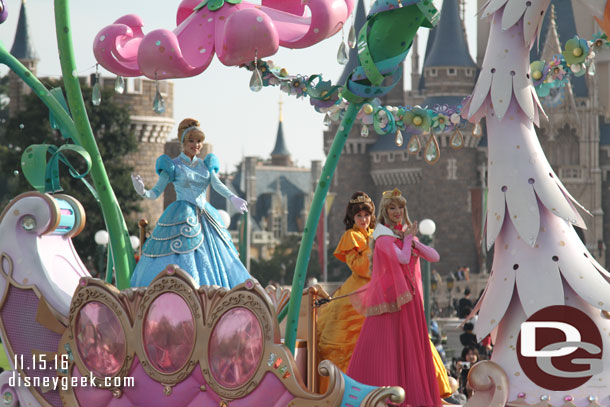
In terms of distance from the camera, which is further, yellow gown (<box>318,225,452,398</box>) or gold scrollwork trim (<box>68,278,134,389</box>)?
yellow gown (<box>318,225,452,398</box>)

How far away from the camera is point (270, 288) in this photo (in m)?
6.56

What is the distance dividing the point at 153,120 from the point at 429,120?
2812 centimetres

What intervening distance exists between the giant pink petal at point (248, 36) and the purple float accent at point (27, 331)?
1617 millimetres

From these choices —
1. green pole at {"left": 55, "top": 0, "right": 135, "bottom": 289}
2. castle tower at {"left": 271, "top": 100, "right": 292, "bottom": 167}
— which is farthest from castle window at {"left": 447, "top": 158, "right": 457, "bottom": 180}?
green pole at {"left": 55, "top": 0, "right": 135, "bottom": 289}

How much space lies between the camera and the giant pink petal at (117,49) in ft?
21.3

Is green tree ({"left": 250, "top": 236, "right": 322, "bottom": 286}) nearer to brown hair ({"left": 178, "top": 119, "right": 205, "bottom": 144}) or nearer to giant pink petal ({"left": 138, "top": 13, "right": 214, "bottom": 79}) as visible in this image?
brown hair ({"left": 178, "top": 119, "right": 205, "bottom": 144})

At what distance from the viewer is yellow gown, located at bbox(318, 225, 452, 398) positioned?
6.09m

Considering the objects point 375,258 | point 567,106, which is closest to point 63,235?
point 375,258

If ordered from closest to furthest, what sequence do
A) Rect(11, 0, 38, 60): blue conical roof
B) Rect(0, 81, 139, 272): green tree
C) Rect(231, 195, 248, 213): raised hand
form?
Rect(231, 195, 248, 213): raised hand < Rect(0, 81, 139, 272): green tree < Rect(11, 0, 38, 60): blue conical roof

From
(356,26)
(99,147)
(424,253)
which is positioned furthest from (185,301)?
(356,26)

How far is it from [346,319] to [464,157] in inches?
1858

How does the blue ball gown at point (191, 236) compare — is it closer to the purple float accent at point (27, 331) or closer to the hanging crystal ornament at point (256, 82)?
the purple float accent at point (27, 331)

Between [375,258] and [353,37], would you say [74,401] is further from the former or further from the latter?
[353,37]

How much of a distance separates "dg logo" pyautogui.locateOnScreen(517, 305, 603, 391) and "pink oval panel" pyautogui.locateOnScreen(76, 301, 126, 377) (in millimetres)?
1983
